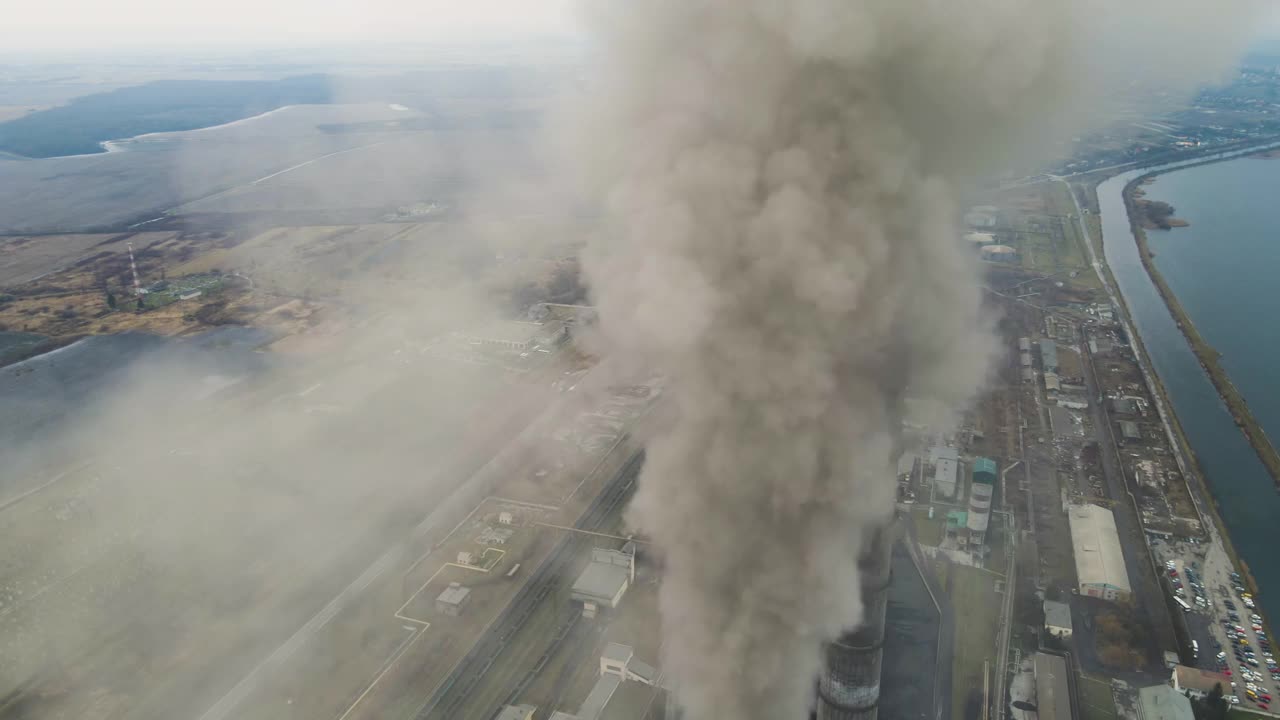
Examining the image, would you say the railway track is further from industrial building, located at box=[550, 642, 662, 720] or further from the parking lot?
the parking lot

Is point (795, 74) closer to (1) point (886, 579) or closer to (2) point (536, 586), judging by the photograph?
(1) point (886, 579)

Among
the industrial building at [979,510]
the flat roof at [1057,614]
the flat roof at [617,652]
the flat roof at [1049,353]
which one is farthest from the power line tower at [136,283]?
the flat roof at [1049,353]

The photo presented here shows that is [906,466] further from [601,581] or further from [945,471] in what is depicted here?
[601,581]

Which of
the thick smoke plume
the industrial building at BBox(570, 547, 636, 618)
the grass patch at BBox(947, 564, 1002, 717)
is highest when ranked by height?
the thick smoke plume

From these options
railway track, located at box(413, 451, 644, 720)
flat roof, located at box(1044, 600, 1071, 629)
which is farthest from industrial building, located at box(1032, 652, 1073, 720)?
railway track, located at box(413, 451, 644, 720)

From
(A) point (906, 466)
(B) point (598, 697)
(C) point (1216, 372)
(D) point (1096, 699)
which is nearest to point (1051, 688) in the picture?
(D) point (1096, 699)

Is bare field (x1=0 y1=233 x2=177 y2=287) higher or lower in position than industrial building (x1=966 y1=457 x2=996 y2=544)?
lower
